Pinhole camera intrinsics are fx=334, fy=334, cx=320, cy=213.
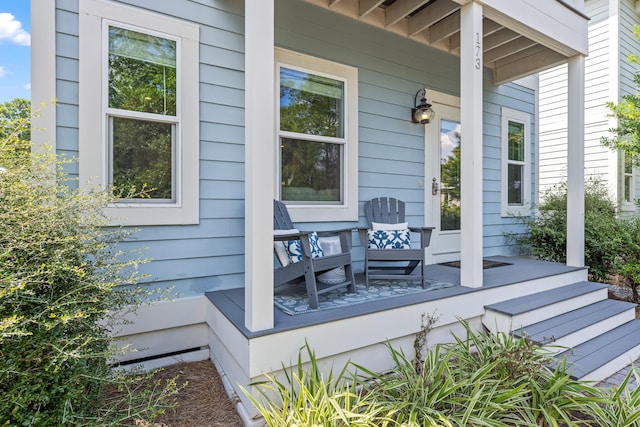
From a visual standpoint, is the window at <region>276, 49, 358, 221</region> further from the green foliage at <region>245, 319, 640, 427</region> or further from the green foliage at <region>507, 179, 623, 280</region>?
the green foliage at <region>507, 179, 623, 280</region>

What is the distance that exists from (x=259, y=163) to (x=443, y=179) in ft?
10.4

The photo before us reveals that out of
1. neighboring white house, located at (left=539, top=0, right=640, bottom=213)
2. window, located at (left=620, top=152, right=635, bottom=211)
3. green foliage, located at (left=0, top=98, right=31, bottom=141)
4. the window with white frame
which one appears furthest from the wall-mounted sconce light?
window, located at (left=620, top=152, right=635, bottom=211)

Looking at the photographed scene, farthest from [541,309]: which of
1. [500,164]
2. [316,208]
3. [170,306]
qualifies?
[170,306]

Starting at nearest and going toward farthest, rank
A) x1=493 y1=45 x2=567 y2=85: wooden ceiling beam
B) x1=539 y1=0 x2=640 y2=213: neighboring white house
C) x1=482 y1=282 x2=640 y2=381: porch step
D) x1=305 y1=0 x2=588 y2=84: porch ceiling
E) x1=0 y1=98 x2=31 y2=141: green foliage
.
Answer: x1=0 y1=98 x2=31 y2=141: green foliage < x1=482 y1=282 x2=640 y2=381: porch step < x1=305 y1=0 x2=588 y2=84: porch ceiling < x1=493 y1=45 x2=567 y2=85: wooden ceiling beam < x1=539 y1=0 x2=640 y2=213: neighboring white house

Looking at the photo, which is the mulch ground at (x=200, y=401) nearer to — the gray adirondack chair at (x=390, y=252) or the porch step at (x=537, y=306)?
the gray adirondack chair at (x=390, y=252)

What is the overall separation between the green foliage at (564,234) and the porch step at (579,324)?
1.15 meters

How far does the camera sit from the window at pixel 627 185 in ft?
22.2

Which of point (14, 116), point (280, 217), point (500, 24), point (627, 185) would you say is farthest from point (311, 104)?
point (627, 185)

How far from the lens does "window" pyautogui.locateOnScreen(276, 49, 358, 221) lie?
10.7ft

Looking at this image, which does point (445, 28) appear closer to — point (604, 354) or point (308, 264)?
point (308, 264)

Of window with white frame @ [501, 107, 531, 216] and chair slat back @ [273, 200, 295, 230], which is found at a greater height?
window with white frame @ [501, 107, 531, 216]

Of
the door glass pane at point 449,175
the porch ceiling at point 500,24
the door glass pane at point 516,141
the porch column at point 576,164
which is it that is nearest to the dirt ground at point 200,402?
the door glass pane at point 449,175

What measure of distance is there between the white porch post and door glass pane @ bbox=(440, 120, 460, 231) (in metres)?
3.05

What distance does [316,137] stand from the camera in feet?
11.2
